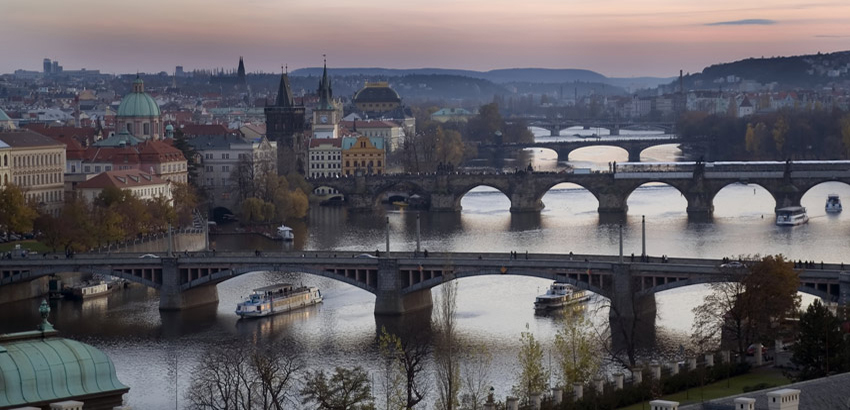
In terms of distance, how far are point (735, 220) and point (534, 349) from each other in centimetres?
3795

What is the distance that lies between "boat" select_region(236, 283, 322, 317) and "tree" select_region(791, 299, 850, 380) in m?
18.7

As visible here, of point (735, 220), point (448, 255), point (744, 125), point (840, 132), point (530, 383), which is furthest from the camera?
point (744, 125)

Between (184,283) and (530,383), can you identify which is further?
(184,283)

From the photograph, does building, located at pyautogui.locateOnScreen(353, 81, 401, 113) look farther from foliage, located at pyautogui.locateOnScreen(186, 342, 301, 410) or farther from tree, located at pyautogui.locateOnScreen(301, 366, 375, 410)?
tree, located at pyautogui.locateOnScreen(301, 366, 375, 410)

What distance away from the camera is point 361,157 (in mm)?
93562

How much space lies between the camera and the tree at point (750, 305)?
35.8 m

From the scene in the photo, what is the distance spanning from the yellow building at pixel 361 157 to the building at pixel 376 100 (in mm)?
55912

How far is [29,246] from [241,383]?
2387cm

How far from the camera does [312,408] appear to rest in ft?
108

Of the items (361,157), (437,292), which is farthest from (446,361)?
(361,157)

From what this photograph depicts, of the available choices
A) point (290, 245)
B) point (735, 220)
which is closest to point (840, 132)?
point (735, 220)

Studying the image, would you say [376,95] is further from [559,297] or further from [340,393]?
[340,393]

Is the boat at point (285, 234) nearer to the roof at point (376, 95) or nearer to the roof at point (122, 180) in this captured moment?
the roof at point (122, 180)

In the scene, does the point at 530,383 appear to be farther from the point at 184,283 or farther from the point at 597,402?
the point at 184,283
